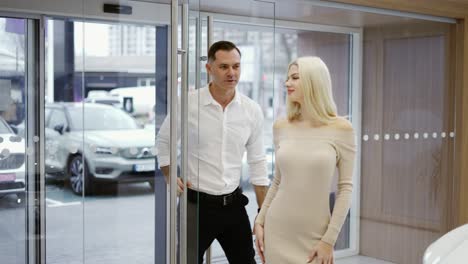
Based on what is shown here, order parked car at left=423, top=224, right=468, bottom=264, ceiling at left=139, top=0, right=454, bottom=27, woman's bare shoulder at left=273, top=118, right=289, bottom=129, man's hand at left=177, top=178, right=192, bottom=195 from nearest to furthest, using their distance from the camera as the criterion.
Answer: parked car at left=423, top=224, right=468, bottom=264
woman's bare shoulder at left=273, top=118, right=289, bottom=129
man's hand at left=177, top=178, right=192, bottom=195
ceiling at left=139, top=0, right=454, bottom=27

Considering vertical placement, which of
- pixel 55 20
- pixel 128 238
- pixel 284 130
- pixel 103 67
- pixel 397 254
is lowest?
pixel 397 254

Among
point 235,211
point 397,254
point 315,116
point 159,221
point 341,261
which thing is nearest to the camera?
point 315,116

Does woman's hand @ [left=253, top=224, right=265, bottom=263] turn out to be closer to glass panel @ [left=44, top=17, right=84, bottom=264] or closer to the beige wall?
glass panel @ [left=44, top=17, right=84, bottom=264]

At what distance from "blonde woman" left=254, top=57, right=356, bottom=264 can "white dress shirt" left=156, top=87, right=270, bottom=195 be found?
0.58m

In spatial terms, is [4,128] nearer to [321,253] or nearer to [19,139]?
[19,139]

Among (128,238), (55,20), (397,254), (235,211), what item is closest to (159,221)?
(128,238)

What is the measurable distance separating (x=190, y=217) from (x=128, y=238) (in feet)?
1.48

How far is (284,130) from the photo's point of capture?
3.01 m

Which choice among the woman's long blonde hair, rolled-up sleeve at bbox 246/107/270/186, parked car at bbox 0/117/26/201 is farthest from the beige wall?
parked car at bbox 0/117/26/201

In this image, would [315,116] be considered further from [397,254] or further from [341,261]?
[397,254]

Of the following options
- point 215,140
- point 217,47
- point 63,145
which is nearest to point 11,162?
point 63,145

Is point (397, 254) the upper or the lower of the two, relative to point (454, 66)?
lower

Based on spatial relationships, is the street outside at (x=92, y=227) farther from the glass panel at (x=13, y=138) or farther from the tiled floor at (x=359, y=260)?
the tiled floor at (x=359, y=260)

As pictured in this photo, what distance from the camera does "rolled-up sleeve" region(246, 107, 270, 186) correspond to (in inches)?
143
